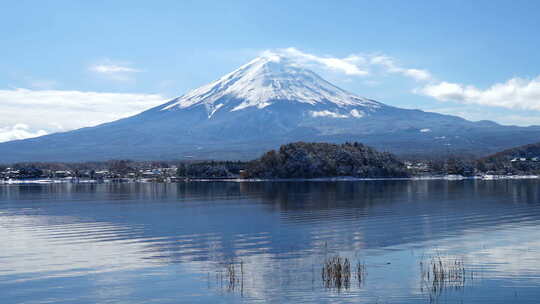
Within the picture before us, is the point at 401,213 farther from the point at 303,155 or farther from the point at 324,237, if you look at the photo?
the point at 303,155

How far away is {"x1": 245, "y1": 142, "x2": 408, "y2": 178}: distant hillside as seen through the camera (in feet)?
363

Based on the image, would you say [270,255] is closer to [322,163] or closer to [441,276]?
[441,276]

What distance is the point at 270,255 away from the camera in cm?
2572

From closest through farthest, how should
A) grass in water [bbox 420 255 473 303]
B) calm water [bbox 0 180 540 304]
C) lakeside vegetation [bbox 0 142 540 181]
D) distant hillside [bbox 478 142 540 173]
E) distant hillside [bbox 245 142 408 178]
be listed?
calm water [bbox 0 180 540 304], grass in water [bbox 420 255 473 303], distant hillside [bbox 245 142 408 178], lakeside vegetation [bbox 0 142 540 181], distant hillside [bbox 478 142 540 173]

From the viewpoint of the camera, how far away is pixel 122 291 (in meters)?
19.7

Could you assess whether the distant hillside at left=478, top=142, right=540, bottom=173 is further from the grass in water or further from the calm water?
the grass in water

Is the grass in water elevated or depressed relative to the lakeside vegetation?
depressed

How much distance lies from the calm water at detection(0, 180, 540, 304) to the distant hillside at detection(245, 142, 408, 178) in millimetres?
63316

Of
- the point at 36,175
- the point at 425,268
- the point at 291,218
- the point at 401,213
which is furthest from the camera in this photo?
the point at 36,175

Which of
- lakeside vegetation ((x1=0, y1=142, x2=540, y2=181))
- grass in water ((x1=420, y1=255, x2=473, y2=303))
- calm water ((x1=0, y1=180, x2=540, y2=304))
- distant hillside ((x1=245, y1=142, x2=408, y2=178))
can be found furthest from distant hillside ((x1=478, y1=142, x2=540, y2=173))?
grass in water ((x1=420, y1=255, x2=473, y2=303))

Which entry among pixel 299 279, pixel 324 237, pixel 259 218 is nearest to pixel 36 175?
pixel 259 218

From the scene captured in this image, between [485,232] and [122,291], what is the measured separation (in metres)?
20.0

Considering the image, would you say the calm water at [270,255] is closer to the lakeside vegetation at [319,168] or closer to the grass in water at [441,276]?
the grass in water at [441,276]

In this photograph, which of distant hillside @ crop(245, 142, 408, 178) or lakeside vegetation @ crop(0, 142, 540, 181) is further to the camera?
lakeside vegetation @ crop(0, 142, 540, 181)
